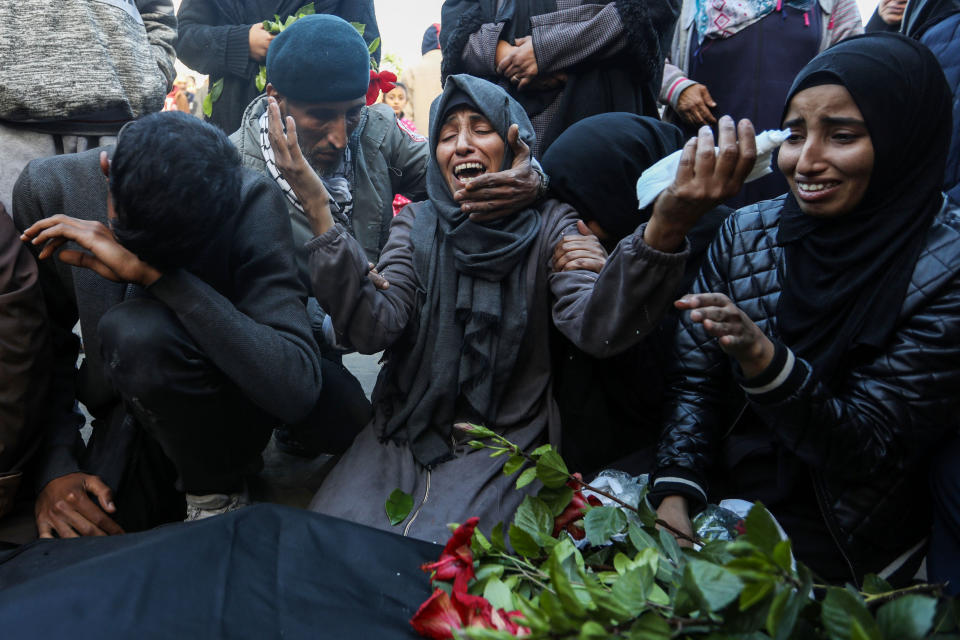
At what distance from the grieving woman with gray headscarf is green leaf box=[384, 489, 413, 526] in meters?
0.04

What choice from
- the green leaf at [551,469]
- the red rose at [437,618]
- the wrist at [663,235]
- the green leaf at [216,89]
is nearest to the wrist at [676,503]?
the green leaf at [551,469]

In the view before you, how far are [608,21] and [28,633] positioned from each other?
249cm

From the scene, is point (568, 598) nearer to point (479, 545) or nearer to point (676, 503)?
point (479, 545)

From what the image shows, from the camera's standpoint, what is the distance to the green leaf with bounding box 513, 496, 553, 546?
4.52 ft

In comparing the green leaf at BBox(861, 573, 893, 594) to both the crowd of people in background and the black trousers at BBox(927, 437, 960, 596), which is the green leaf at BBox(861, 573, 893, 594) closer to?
the crowd of people in background

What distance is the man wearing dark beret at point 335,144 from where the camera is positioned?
Answer: 2.68m

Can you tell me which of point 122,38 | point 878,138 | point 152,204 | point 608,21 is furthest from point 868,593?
point 122,38

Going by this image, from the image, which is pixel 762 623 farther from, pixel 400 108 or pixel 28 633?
pixel 400 108

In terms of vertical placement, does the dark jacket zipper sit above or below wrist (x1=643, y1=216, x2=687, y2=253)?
below

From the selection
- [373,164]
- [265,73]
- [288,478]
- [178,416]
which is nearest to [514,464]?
[178,416]

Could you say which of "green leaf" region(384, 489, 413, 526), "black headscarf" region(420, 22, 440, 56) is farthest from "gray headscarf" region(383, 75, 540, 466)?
"black headscarf" region(420, 22, 440, 56)

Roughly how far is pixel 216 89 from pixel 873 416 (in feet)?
10.1

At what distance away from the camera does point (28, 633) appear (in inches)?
42.2

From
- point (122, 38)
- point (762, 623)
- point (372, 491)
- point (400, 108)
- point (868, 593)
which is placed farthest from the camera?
point (400, 108)
